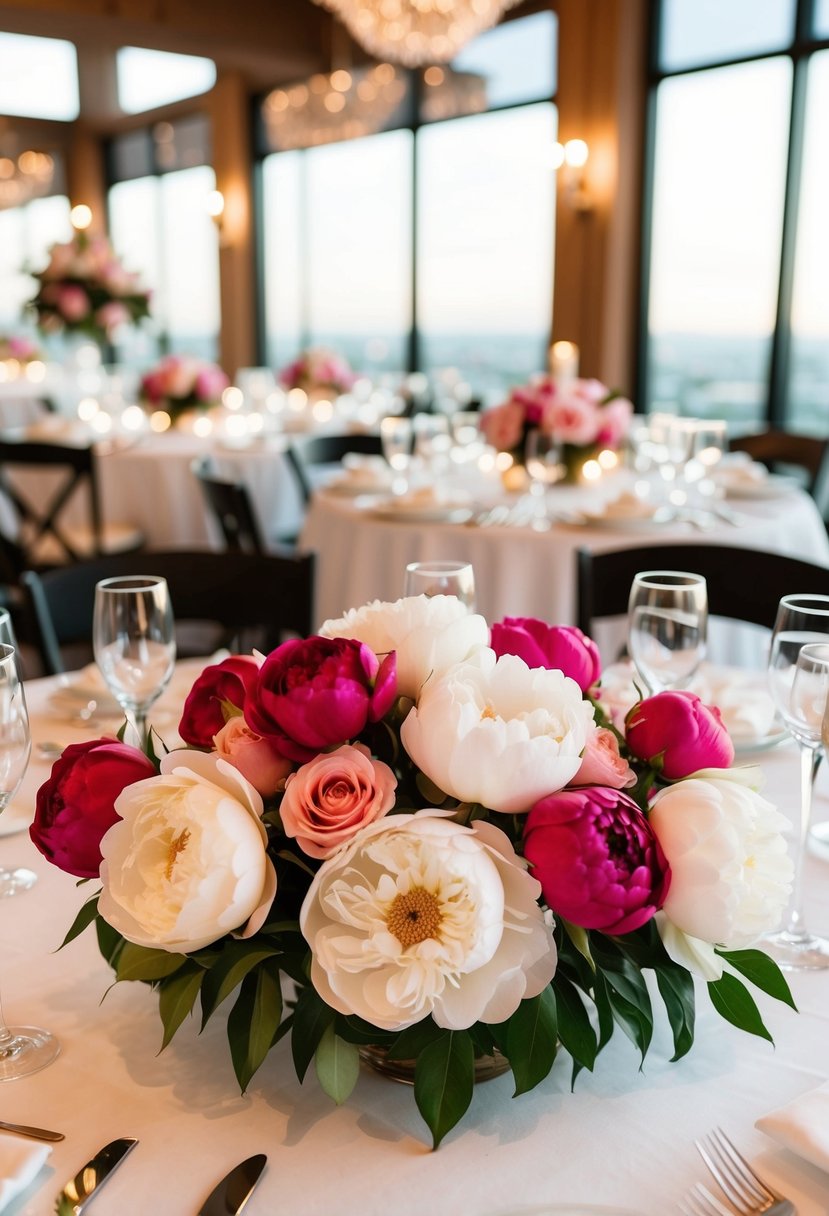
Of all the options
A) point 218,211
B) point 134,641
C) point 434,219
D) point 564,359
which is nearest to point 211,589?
point 134,641

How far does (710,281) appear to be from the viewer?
6816 mm

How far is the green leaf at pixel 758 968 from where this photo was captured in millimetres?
776

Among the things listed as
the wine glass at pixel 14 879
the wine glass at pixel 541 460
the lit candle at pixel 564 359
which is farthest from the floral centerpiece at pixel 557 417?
the lit candle at pixel 564 359

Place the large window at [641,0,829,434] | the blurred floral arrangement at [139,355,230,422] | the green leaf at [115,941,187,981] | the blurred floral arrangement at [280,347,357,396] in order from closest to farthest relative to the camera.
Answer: the green leaf at [115,941,187,981] < the blurred floral arrangement at [139,355,230,422] < the large window at [641,0,829,434] < the blurred floral arrangement at [280,347,357,396]

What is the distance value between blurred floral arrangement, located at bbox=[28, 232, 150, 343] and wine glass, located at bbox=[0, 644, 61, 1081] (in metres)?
5.54

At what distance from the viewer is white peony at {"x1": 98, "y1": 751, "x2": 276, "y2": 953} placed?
2.20 ft

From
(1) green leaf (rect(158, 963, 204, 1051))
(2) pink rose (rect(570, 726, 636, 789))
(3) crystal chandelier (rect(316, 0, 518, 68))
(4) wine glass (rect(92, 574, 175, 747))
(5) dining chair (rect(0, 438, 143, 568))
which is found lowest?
(5) dining chair (rect(0, 438, 143, 568))

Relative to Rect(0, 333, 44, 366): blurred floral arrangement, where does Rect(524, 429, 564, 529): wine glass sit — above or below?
below

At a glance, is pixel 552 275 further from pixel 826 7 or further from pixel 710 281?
pixel 826 7

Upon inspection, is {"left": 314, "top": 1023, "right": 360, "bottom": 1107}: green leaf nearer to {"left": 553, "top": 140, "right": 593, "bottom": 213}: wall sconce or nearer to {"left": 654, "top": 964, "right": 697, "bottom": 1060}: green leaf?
{"left": 654, "top": 964, "right": 697, "bottom": 1060}: green leaf

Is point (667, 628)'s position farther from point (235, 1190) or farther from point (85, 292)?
point (85, 292)

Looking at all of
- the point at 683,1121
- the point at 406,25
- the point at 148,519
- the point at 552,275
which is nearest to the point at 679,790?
the point at 683,1121

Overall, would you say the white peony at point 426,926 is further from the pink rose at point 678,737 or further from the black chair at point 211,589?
the black chair at point 211,589

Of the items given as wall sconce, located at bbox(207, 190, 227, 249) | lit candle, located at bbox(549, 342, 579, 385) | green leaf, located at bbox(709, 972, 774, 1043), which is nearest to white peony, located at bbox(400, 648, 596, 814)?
green leaf, located at bbox(709, 972, 774, 1043)
